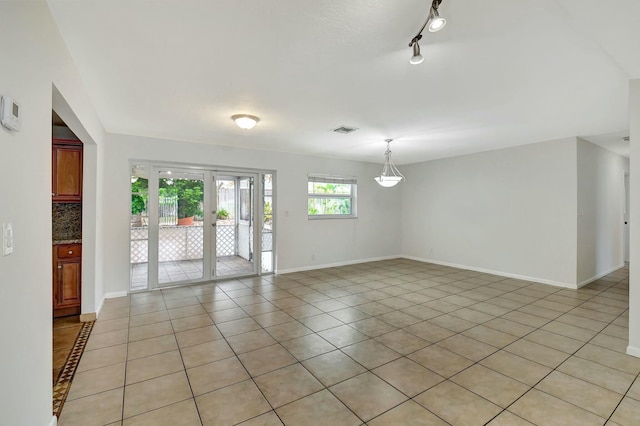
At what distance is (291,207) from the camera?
19.3ft

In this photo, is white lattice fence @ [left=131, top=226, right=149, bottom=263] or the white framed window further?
the white framed window

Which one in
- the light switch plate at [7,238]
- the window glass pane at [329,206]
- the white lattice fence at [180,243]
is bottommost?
the white lattice fence at [180,243]

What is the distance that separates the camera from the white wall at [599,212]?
4758 millimetres

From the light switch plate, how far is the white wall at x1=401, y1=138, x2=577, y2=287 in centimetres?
626

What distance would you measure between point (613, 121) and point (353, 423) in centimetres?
481

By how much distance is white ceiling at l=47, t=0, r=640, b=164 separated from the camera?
5.64ft

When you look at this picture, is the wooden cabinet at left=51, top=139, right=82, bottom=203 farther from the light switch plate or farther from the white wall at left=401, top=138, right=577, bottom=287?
the white wall at left=401, top=138, right=577, bottom=287

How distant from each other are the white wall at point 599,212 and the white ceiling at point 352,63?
1.11 m

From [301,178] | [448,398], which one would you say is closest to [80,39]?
[448,398]

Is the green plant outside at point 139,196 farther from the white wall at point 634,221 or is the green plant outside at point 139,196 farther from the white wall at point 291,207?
the white wall at point 634,221

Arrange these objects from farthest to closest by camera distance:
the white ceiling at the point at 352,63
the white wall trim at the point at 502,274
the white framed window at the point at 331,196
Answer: the white framed window at the point at 331,196
the white wall trim at the point at 502,274
the white ceiling at the point at 352,63

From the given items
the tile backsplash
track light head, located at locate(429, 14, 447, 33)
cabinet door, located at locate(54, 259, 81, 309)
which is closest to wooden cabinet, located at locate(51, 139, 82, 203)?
the tile backsplash

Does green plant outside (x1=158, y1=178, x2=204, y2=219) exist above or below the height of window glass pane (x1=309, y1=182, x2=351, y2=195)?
below

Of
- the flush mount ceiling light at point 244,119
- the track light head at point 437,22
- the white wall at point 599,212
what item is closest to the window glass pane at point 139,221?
the flush mount ceiling light at point 244,119
